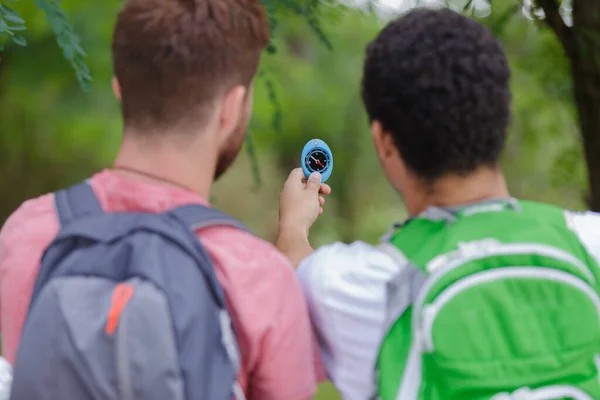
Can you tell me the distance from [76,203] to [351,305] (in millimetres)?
546

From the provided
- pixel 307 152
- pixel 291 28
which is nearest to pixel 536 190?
pixel 291 28

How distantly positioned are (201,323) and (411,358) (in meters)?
0.40

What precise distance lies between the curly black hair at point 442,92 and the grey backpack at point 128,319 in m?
0.44

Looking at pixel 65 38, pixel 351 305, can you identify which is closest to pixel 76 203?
pixel 351 305

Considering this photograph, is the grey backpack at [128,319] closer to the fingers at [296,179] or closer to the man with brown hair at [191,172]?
the man with brown hair at [191,172]

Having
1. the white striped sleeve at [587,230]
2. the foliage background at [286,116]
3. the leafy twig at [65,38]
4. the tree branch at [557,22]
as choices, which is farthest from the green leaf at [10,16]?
the tree branch at [557,22]

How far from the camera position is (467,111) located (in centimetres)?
148

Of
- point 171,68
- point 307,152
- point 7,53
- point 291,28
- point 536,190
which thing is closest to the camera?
point 171,68

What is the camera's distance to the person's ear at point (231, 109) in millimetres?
1531

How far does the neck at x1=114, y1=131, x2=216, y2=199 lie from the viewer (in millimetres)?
1512

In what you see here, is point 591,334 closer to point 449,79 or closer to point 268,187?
point 449,79

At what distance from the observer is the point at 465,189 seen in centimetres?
155

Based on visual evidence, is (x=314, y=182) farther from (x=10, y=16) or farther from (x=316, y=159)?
(x=10, y=16)

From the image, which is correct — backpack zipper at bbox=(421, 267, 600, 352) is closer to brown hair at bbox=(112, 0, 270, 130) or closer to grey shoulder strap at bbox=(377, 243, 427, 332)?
grey shoulder strap at bbox=(377, 243, 427, 332)
